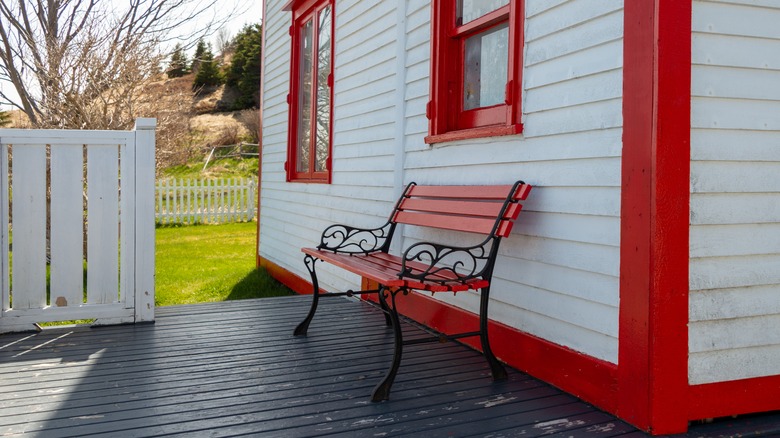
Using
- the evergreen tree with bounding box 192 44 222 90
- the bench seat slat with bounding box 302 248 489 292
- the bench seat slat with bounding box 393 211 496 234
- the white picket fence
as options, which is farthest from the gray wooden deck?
the evergreen tree with bounding box 192 44 222 90

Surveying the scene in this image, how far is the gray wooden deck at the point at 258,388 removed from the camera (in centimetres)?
268

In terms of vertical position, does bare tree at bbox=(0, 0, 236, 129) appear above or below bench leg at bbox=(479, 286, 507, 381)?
above

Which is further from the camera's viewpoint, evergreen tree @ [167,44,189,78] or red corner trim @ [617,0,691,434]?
evergreen tree @ [167,44,189,78]

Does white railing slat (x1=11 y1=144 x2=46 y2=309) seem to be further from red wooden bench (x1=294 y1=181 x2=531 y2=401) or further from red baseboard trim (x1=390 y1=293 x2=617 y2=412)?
red baseboard trim (x1=390 y1=293 x2=617 y2=412)

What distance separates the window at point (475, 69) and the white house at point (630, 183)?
0.01 metres

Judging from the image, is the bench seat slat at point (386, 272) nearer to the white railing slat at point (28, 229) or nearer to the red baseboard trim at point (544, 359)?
the red baseboard trim at point (544, 359)

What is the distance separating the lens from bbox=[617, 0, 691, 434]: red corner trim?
8.42ft

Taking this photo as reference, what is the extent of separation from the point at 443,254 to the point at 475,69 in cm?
119

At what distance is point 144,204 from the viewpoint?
442 cm

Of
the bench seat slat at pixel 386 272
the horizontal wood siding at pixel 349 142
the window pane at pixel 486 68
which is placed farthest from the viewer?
the horizontal wood siding at pixel 349 142

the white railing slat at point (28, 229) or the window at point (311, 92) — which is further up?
the window at point (311, 92)

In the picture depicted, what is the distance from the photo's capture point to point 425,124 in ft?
14.8

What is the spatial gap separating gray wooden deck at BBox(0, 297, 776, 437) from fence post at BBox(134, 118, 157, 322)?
1.18ft

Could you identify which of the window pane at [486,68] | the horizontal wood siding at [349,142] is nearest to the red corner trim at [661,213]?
the window pane at [486,68]
